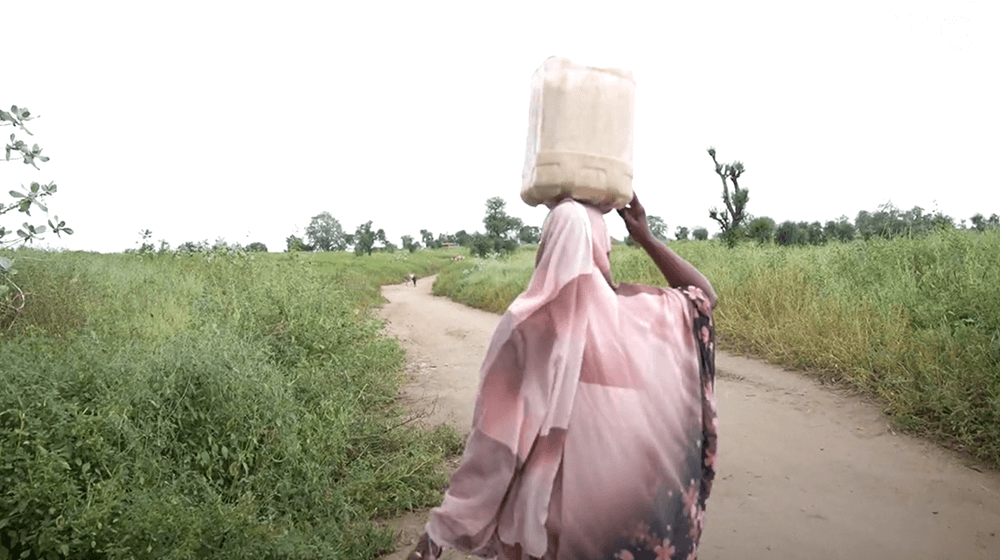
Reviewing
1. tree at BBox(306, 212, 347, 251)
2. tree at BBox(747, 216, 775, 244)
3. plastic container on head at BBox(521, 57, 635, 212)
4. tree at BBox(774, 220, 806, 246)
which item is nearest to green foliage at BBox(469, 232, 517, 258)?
tree at BBox(774, 220, 806, 246)

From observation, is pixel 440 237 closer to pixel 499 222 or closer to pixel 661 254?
pixel 499 222

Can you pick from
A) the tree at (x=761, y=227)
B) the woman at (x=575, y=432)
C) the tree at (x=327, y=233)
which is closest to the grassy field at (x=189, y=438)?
the woman at (x=575, y=432)

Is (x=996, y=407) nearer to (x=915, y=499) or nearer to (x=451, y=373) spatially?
(x=915, y=499)

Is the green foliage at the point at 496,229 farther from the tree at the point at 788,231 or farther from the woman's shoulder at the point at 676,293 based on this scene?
the woman's shoulder at the point at 676,293

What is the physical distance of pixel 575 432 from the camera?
1.33m

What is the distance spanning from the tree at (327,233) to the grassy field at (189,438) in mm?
40108

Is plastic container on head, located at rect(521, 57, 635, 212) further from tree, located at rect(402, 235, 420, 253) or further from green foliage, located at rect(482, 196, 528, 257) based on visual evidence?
tree, located at rect(402, 235, 420, 253)

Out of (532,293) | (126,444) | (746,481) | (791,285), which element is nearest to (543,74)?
(532,293)

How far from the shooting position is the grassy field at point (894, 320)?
434 centimetres

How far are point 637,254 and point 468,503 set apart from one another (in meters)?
9.27

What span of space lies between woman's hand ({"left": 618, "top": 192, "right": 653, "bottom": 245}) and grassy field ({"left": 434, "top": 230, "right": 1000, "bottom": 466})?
143 inches

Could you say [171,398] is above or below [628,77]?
below

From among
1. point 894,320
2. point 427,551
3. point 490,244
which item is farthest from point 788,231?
point 427,551

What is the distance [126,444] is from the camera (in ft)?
10.2
